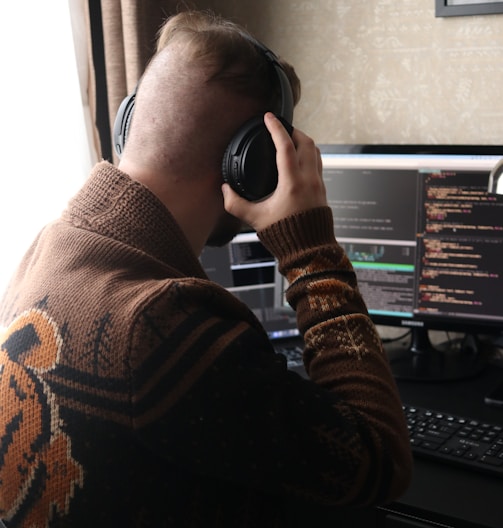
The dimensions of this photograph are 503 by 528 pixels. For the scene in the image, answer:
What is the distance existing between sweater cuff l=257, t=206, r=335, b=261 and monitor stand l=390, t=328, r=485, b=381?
646 millimetres

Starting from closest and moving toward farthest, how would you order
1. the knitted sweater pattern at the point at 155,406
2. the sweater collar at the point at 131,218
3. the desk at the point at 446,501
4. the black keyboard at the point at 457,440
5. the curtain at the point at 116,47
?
1. the knitted sweater pattern at the point at 155,406
2. the sweater collar at the point at 131,218
3. the desk at the point at 446,501
4. the black keyboard at the point at 457,440
5. the curtain at the point at 116,47

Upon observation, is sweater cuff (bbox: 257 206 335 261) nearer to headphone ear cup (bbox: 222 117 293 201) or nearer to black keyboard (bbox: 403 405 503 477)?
headphone ear cup (bbox: 222 117 293 201)

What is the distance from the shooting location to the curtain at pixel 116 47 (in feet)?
5.35

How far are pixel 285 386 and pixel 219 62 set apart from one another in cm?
40

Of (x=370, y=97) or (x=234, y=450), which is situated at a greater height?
(x=370, y=97)

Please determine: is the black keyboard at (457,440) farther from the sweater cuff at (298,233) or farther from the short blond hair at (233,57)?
the short blond hair at (233,57)

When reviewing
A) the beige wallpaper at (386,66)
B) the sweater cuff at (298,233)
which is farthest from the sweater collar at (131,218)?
the beige wallpaper at (386,66)

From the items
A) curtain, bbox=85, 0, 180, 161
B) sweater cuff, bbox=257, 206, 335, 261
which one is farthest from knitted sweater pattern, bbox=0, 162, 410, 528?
curtain, bbox=85, 0, 180, 161

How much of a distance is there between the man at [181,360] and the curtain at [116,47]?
0.68 m

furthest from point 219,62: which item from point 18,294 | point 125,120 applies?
point 18,294

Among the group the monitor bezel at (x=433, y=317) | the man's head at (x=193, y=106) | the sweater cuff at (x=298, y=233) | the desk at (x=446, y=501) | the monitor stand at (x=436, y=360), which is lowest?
the monitor stand at (x=436, y=360)

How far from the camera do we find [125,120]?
1107mm

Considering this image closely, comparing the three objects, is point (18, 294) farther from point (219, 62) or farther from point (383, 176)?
point (383, 176)

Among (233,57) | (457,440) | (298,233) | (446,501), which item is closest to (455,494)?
(446,501)
